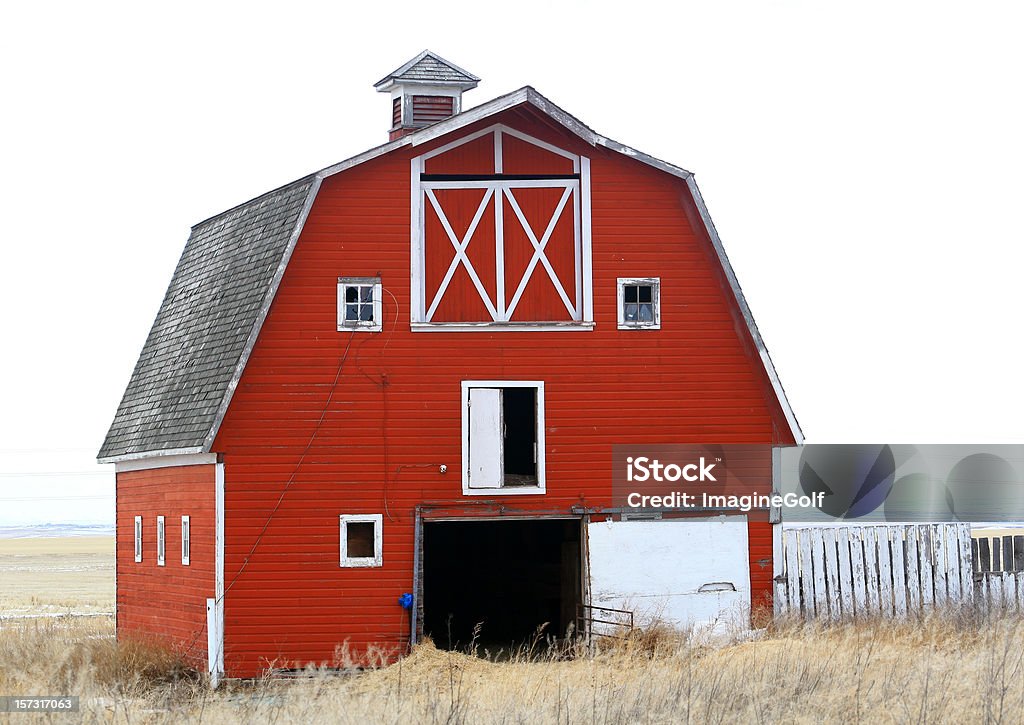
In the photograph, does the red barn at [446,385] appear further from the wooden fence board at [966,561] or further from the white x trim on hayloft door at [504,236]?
the wooden fence board at [966,561]

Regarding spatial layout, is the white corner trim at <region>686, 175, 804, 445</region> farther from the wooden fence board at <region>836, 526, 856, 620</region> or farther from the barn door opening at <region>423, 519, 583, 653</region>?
the barn door opening at <region>423, 519, 583, 653</region>

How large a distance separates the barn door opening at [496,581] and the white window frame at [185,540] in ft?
15.6

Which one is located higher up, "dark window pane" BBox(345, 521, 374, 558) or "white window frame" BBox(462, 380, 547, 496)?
"white window frame" BBox(462, 380, 547, 496)

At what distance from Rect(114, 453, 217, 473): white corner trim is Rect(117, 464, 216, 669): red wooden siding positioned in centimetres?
10

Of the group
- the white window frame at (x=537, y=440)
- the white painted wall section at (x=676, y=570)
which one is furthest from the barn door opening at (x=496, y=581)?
the white window frame at (x=537, y=440)

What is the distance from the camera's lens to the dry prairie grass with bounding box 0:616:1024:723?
46.1 ft

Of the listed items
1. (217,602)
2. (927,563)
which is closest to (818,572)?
(927,563)

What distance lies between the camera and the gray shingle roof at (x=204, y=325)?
21859 millimetres

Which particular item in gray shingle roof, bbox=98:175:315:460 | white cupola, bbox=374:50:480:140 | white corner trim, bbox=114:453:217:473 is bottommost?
white corner trim, bbox=114:453:217:473

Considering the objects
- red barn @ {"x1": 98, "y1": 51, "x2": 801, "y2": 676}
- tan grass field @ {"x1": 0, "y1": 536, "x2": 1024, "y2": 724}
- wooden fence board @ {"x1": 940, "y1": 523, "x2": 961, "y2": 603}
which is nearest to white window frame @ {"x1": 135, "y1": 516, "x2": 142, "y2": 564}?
red barn @ {"x1": 98, "y1": 51, "x2": 801, "y2": 676}

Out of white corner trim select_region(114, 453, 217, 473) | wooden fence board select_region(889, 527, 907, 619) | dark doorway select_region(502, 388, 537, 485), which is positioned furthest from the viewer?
dark doorway select_region(502, 388, 537, 485)

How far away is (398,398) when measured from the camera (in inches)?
858

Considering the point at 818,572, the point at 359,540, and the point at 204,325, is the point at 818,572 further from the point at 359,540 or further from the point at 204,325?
the point at 204,325

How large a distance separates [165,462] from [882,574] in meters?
12.0
